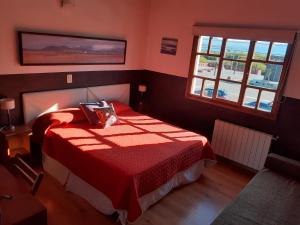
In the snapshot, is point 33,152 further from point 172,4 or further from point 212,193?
point 172,4

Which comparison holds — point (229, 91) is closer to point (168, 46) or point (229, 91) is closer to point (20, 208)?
point (168, 46)

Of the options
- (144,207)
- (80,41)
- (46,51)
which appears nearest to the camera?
(144,207)

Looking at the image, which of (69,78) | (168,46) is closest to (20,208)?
(69,78)

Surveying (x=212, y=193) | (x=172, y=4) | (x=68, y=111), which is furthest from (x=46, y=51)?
(x=212, y=193)

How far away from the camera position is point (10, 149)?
10.1 ft

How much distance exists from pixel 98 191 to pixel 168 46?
268cm

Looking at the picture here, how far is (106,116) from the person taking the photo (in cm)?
340

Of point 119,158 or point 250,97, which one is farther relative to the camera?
point 250,97

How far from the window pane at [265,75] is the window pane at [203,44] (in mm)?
771

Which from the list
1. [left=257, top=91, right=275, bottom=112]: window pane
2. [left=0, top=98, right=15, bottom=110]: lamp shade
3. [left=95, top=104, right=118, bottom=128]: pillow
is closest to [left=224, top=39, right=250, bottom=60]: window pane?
[left=257, top=91, right=275, bottom=112]: window pane

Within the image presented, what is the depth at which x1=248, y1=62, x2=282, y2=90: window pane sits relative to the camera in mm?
3232

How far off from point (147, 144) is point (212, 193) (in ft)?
3.31

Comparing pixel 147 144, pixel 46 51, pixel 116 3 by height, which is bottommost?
pixel 147 144

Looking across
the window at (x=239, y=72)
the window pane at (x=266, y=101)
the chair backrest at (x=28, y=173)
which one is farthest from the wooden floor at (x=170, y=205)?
the window at (x=239, y=72)
